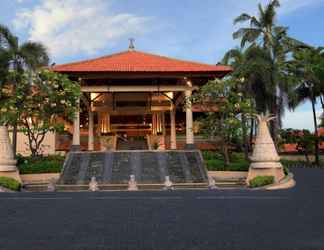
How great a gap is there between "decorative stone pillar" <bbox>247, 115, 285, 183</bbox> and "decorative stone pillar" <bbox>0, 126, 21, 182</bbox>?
12246 millimetres

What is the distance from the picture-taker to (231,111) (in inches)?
990

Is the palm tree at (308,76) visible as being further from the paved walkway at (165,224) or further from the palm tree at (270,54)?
the paved walkway at (165,224)

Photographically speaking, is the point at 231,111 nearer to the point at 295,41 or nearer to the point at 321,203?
the point at 321,203

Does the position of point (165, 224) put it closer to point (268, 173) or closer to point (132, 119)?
point (268, 173)

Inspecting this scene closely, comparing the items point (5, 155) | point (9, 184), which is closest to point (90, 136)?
point (5, 155)

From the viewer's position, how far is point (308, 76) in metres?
33.4

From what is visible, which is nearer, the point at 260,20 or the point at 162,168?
the point at 162,168

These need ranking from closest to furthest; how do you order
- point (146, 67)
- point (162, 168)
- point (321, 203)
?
point (321, 203), point (162, 168), point (146, 67)

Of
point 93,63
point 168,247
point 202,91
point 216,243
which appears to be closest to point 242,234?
point 216,243

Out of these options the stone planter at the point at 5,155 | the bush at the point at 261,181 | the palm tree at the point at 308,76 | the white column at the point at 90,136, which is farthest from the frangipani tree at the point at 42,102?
the palm tree at the point at 308,76

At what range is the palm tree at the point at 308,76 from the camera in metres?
33.5

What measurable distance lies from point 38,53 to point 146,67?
722 centimetres

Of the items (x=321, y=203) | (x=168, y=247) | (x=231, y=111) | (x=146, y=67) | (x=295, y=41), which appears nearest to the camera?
(x=168, y=247)

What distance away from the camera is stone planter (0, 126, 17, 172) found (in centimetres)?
2088
